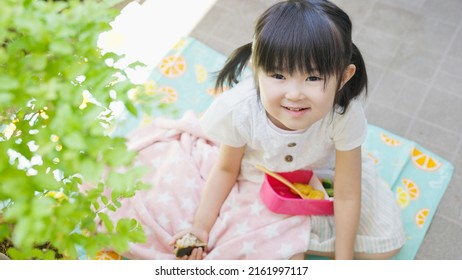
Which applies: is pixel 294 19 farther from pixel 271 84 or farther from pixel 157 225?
pixel 157 225

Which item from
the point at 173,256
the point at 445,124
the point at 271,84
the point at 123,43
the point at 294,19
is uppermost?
the point at 294,19

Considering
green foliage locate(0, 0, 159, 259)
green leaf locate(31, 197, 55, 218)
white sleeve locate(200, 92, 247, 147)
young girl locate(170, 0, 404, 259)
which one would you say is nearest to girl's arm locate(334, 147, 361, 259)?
young girl locate(170, 0, 404, 259)

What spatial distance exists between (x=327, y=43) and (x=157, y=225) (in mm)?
628

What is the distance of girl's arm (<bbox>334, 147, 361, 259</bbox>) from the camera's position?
1.11 meters

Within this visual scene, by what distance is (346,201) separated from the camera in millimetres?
1157

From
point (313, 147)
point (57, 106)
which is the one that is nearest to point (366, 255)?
point (313, 147)

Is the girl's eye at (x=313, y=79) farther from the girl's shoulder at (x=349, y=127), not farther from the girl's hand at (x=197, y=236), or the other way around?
the girl's hand at (x=197, y=236)

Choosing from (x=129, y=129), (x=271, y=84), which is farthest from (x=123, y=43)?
(x=271, y=84)

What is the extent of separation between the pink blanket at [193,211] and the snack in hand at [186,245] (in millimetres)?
39

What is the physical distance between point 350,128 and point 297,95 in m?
0.22

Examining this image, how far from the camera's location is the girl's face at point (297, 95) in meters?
0.88

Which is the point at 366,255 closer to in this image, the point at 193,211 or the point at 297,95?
the point at 193,211

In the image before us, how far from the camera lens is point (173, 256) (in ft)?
3.97

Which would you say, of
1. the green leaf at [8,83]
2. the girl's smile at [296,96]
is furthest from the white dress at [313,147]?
the green leaf at [8,83]
